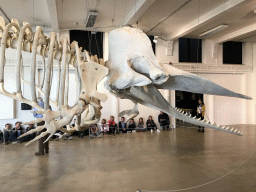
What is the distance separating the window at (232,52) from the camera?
13.1m

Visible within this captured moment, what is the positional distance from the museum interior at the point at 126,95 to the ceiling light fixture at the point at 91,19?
4 cm

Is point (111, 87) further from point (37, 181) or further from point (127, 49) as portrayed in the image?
point (37, 181)

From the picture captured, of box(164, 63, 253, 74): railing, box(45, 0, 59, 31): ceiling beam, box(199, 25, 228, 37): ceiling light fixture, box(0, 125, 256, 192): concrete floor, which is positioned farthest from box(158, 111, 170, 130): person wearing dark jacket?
box(45, 0, 59, 31): ceiling beam

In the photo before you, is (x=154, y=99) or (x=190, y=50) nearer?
(x=154, y=99)

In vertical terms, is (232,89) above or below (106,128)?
above

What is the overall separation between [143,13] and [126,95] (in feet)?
18.2

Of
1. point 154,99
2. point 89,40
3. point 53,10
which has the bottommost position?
point 154,99

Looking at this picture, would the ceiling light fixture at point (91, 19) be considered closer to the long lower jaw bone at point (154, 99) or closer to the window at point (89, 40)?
the window at point (89, 40)

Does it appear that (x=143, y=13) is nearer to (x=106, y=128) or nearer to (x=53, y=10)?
(x=53, y=10)

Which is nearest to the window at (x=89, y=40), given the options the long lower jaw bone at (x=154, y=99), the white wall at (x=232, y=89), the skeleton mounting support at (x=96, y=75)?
the white wall at (x=232, y=89)

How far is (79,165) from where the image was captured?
5.49 meters

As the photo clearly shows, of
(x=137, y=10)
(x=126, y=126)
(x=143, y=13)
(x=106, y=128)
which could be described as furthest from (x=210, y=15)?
(x=106, y=128)

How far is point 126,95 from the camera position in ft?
12.0

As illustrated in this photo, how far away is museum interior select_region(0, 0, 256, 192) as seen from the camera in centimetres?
312
